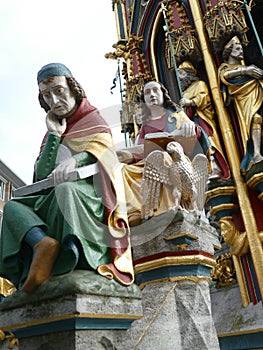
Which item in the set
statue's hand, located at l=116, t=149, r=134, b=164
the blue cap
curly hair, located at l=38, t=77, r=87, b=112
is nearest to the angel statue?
statue's hand, located at l=116, t=149, r=134, b=164

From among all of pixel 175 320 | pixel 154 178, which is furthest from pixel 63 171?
pixel 175 320

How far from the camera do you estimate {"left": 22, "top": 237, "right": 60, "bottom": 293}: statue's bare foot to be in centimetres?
164

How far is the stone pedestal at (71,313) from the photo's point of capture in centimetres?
155

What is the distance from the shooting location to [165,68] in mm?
7988

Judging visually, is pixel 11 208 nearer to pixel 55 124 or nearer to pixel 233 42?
pixel 55 124

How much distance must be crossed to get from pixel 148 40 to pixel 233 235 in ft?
16.3

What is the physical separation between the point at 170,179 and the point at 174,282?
65cm

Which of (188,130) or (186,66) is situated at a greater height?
(186,66)

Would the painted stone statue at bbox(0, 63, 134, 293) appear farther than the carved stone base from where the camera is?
No

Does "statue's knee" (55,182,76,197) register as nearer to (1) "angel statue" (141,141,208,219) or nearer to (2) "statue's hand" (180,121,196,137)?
(1) "angel statue" (141,141,208,219)

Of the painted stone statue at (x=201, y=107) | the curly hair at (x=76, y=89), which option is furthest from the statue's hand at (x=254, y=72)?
the curly hair at (x=76, y=89)

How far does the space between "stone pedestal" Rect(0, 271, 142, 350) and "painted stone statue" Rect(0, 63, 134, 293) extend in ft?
0.24

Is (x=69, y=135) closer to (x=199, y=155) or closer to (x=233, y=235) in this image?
(x=199, y=155)

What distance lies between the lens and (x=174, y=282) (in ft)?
Result: 7.43
